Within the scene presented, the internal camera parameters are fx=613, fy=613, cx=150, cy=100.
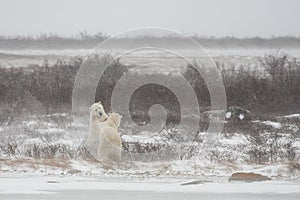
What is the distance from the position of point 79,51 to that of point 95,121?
2595cm

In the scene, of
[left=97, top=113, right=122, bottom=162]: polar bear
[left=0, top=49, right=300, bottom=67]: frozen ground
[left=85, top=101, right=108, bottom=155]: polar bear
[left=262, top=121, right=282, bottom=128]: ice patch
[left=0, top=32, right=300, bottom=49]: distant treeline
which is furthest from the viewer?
[left=0, top=32, right=300, bottom=49]: distant treeline

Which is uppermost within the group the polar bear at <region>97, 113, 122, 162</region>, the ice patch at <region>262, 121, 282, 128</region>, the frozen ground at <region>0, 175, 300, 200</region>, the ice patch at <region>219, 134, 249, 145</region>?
the polar bear at <region>97, 113, 122, 162</region>

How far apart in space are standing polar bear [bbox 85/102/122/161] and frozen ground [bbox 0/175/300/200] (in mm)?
1596

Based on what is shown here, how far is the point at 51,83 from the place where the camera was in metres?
23.1

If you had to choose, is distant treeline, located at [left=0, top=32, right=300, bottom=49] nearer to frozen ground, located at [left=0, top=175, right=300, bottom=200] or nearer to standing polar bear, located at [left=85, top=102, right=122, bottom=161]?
standing polar bear, located at [left=85, top=102, right=122, bottom=161]

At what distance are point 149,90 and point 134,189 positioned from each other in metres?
13.9

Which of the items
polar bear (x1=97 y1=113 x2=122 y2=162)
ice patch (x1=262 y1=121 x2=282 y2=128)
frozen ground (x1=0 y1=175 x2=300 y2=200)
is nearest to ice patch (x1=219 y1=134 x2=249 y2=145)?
ice patch (x1=262 y1=121 x2=282 y2=128)

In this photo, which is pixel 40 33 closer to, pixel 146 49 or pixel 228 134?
pixel 146 49

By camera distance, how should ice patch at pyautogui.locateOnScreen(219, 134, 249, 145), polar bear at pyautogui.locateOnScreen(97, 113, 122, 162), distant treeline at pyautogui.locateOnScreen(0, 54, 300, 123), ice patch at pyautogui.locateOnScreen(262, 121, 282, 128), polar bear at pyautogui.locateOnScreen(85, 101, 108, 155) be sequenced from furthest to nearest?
distant treeline at pyautogui.locateOnScreen(0, 54, 300, 123) → ice patch at pyautogui.locateOnScreen(262, 121, 282, 128) → ice patch at pyautogui.locateOnScreen(219, 134, 249, 145) → polar bear at pyautogui.locateOnScreen(85, 101, 108, 155) → polar bear at pyautogui.locateOnScreen(97, 113, 122, 162)

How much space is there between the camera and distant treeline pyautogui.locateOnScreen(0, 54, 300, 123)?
20.8m

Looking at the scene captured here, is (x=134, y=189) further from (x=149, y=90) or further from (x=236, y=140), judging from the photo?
(x=149, y=90)

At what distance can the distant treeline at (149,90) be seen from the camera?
20.8 meters

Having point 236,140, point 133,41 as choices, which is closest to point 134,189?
point 236,140

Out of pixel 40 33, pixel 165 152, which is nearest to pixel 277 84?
pixel 165 152
